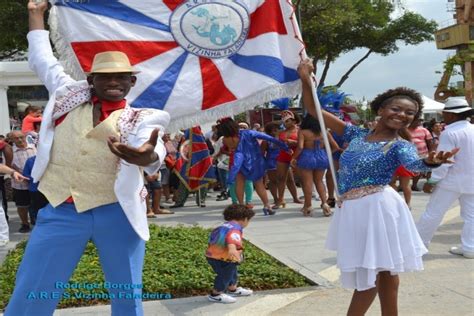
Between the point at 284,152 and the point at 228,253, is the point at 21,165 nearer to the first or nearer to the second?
the point at 284,152

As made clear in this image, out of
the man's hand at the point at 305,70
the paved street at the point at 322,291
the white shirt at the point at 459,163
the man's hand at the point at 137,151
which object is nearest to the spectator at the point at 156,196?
the paved street at the point at 322,291

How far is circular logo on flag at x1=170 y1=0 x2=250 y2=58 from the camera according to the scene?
443 centimetres

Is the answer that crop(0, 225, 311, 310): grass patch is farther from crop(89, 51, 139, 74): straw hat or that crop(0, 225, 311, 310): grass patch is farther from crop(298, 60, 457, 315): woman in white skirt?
crop(89, 51, 139, 74): straw hat

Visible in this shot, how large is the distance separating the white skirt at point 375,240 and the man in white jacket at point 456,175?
9.73 ft

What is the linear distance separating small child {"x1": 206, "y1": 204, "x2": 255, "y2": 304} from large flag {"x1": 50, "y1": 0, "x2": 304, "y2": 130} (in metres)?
0.96

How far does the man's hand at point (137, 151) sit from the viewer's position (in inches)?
106

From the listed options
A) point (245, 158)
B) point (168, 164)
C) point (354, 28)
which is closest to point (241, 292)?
point (245, 158)

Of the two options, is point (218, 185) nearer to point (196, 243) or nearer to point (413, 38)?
point (196, 243)

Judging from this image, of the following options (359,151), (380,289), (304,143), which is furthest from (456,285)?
(304,143)

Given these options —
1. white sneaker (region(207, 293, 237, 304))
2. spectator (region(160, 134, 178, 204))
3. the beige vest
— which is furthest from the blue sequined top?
spectator (region(160, 134, 178, 204))

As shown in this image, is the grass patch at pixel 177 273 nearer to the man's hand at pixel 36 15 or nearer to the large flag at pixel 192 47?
the large flag at pixel 192 47

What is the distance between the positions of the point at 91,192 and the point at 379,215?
167 cm

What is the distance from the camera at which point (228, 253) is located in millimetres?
4812

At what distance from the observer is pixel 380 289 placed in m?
3.76
